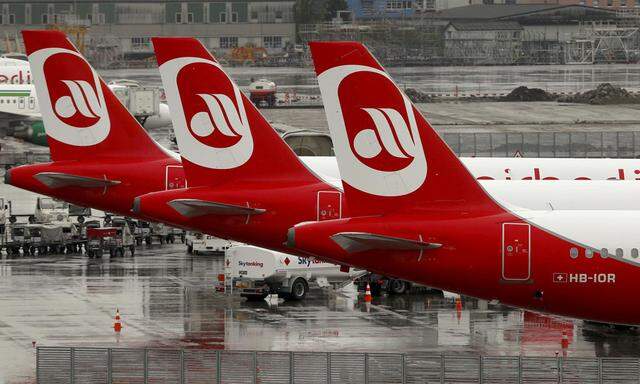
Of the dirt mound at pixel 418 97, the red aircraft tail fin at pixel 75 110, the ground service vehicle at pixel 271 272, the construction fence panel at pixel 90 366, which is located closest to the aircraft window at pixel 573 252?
the construction fence panel at pixel 90 366

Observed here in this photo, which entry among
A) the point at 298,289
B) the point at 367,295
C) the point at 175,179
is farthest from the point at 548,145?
the point at 175,179

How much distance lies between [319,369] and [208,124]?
12465 mm

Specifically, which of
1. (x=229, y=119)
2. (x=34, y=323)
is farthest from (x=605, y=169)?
(x=34, y=323)

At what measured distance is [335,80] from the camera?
30719 millimetres

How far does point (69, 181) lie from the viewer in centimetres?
4494

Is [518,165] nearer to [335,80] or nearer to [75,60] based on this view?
[75,60]

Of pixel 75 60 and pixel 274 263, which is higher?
pixel 75 60

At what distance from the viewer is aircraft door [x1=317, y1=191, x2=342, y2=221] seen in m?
40.5

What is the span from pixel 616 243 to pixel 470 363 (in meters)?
4.70

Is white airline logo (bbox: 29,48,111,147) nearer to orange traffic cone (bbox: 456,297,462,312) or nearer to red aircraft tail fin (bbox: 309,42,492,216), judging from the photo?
orange traffic cone (bbox: 456,297,462,312)

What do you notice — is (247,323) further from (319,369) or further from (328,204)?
(319,369)

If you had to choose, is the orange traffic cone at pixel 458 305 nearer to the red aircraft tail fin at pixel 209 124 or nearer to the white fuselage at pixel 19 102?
the red aircraft tail fin at pixel 209 124

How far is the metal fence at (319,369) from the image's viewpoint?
94.5ft

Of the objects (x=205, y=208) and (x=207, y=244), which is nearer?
(x=205, y=208)
